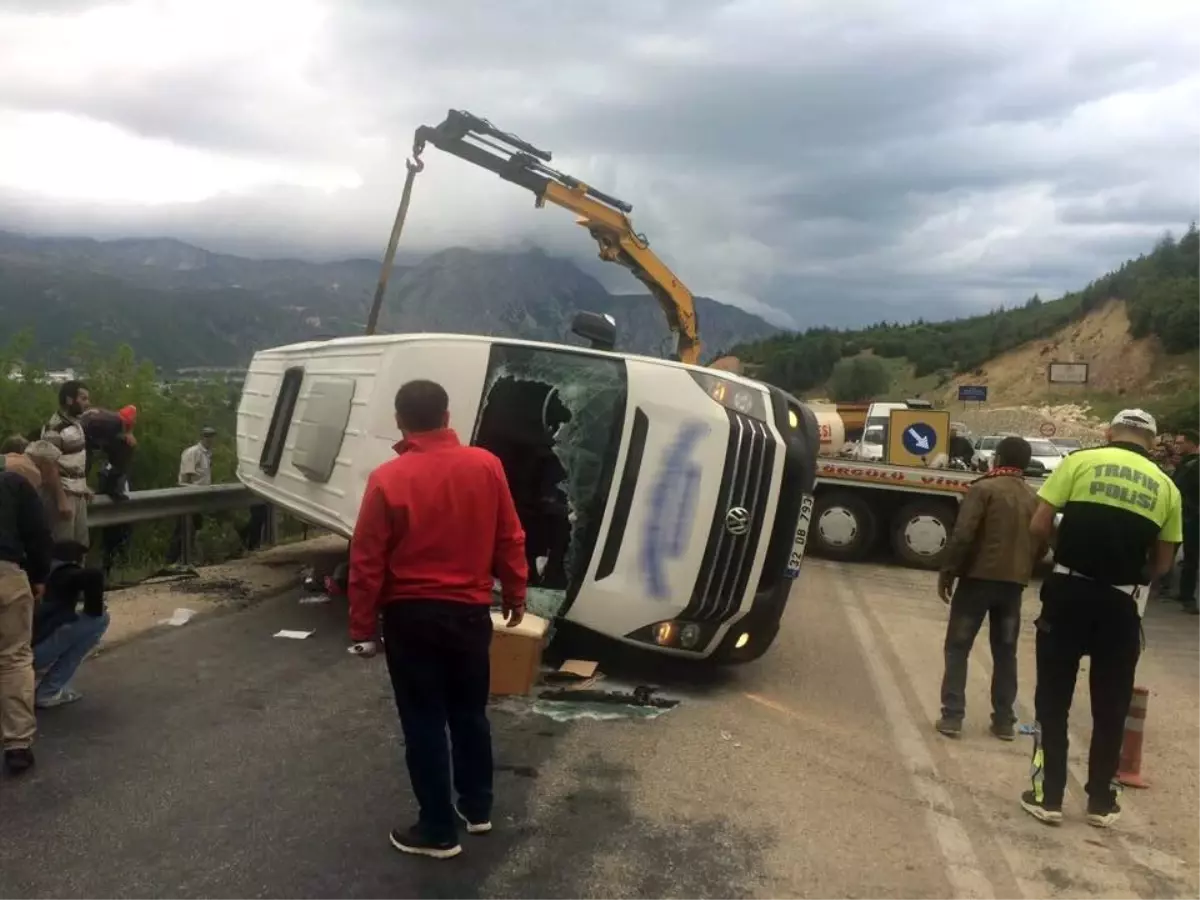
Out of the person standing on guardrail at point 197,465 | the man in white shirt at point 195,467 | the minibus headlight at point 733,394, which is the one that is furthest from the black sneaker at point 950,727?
the man in white shirt at point 195,467

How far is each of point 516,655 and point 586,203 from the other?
11328 millimetres

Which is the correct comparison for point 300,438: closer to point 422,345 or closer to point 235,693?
point 422,345

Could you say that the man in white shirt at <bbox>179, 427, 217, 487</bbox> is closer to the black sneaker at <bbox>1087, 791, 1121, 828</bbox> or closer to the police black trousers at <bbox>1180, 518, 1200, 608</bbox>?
the black sneaker at <bbox>1087, 791, 1121, 828</bbox>

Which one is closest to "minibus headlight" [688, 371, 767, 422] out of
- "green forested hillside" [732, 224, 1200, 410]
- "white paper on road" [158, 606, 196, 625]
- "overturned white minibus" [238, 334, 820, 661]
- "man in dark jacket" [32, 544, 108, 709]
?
"overturned white minibus" [238, 334, 820, 661]

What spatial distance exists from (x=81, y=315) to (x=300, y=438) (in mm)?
91679

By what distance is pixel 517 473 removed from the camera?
7.94m

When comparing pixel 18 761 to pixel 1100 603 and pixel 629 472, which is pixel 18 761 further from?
pixel 1100 603

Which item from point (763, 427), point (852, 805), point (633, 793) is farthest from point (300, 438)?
point (852, 805)

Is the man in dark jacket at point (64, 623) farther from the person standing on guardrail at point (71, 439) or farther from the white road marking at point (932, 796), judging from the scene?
the white road marking at point (932, 796)

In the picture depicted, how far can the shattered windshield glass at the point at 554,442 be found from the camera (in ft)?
22.7

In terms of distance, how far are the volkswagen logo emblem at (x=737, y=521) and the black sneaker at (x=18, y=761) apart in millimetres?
3854

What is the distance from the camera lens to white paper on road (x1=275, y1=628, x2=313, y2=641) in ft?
26.3

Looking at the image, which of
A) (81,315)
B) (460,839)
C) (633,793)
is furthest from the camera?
(81,315)

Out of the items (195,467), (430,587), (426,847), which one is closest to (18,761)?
(426,847)
